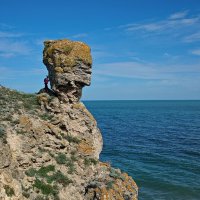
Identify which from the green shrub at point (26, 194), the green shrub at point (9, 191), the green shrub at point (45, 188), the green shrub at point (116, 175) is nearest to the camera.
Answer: the green shrub at point (9, 191)

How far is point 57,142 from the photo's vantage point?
22016mm

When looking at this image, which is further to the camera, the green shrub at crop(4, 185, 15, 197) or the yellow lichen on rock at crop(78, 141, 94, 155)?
the yellow lichen on rock at crop(78, 141, 94, 155)

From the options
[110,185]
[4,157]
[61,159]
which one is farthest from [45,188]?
[110,185]

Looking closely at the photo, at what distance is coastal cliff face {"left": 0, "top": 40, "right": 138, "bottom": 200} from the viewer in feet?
60.5

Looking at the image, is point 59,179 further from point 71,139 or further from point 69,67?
point 69,67

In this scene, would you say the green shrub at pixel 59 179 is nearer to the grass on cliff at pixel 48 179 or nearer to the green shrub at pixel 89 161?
the grass on cliff at pixel 48 179

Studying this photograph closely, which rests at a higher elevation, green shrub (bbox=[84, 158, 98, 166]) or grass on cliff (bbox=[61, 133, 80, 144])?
grass on cliff (bbox=[61, 133, 80, 144])

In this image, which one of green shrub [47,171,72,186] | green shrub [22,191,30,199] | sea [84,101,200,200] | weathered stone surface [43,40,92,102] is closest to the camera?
green shrub [22,191,30,199]

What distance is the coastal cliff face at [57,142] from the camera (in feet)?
60.5

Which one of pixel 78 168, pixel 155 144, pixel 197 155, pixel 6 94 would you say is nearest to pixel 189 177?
pixel 197 155

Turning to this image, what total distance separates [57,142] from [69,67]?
607 cm

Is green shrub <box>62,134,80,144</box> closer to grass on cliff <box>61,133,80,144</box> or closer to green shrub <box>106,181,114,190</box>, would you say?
grass on cliff <box>61,133,80,144</box>

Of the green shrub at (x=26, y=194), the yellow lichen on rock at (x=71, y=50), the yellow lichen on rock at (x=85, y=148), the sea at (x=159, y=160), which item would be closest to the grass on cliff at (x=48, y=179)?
the green shrub at (x=26, y=194)

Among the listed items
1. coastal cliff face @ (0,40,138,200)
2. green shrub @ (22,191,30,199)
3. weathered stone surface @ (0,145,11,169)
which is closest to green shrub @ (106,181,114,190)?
coastal cliff face @ (0,40,138,200)
